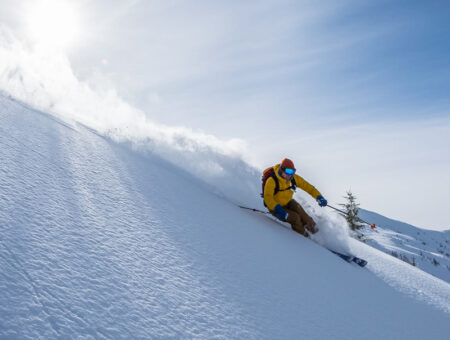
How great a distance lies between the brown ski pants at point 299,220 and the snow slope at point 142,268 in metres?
1.58

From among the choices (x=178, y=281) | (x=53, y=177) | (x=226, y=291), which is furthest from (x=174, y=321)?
(x=53, y=177)

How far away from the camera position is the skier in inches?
232

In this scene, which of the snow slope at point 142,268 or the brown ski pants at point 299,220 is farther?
the brown ski pants at point 299,220

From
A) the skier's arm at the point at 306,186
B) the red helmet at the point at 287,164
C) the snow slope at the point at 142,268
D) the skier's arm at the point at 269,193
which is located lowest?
the snow slope at the point at 142,268

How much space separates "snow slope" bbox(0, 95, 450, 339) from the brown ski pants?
5.20 feet

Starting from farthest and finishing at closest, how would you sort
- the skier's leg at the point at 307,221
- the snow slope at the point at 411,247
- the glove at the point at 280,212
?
the snow slope at the point at 411,247, the skier's leg at the point at 307,221, the glove at the point at 280,212

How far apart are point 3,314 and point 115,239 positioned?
990 millimetres

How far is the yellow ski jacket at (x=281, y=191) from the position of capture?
5.99m

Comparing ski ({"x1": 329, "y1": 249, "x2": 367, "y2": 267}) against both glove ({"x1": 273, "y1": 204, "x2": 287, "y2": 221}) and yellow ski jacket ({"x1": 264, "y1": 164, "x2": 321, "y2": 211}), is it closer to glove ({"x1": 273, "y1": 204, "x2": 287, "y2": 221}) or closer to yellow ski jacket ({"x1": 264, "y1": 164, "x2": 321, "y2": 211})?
glove ({"x1": 273, "y1": 204, "x2": 287, "y2": 221})

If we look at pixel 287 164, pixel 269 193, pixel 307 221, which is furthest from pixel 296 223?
pixel 287 164

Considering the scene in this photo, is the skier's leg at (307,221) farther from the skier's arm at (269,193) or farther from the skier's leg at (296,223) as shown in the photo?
the skier's arm at (269,193)

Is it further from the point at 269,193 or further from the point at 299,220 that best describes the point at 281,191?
the point at 299,220

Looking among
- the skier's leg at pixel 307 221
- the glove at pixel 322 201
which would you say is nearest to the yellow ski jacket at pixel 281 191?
the glove at pixel 322 201

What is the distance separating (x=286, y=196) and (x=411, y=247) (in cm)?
1780
